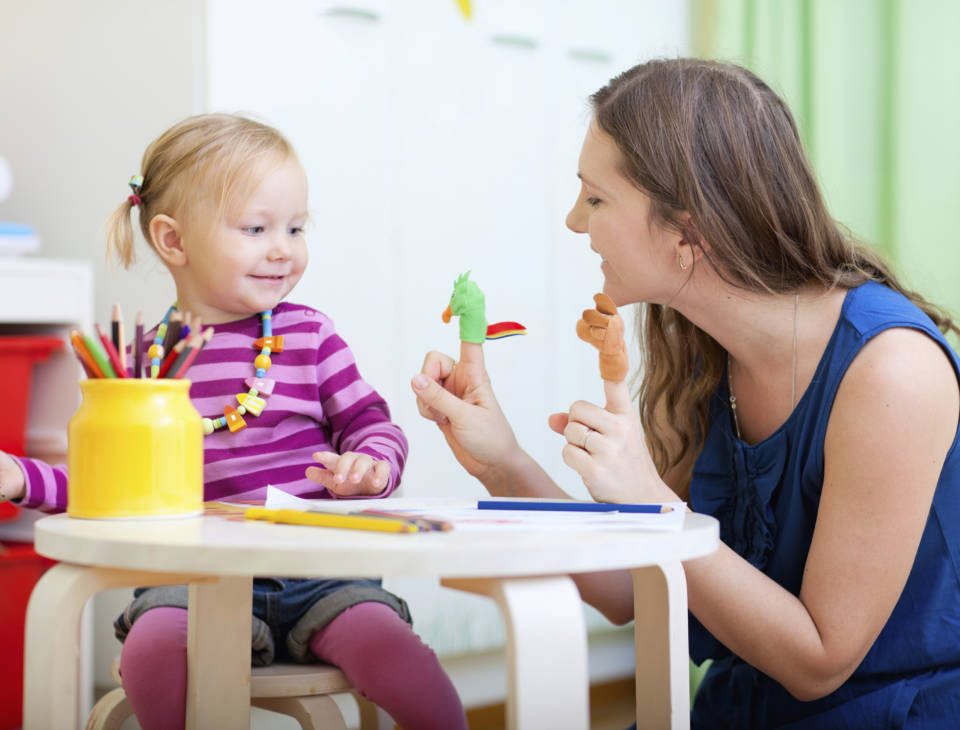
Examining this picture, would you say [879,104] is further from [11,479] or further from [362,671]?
[11,479]

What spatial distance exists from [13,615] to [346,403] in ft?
2.96

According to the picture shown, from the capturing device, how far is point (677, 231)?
1090mm

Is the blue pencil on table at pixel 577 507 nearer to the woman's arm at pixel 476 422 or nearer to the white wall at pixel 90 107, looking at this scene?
the woman's arm at pixel 476 422

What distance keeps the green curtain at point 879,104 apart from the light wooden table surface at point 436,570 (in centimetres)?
116

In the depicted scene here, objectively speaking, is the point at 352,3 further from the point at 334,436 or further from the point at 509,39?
the point at 334,436

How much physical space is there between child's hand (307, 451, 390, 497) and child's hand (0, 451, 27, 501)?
0.85 feet

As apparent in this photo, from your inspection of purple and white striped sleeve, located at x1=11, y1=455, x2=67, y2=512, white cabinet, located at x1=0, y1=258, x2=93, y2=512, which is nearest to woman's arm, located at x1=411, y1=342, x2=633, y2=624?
purple and white striped sleeve, located at x1=11, y1=455, x2=67, y2=512

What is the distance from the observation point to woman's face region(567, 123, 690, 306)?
3.61 ft

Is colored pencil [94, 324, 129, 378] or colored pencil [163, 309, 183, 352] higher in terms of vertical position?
colored pencil [163, 309, 183, 352]

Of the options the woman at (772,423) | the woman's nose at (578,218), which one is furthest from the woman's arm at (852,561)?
the woman's nose at (578,218)

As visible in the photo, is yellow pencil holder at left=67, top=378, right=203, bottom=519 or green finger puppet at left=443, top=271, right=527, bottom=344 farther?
green finger puppet at left=443, top=271, right=527, bottom=344

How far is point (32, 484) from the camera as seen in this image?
97 centimetres

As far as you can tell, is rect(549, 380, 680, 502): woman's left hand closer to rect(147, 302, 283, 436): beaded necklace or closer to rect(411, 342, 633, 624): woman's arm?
rect(411, 342, 633, 624): woman's arm

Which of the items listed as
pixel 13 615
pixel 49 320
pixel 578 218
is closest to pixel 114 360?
pixel 578 218
